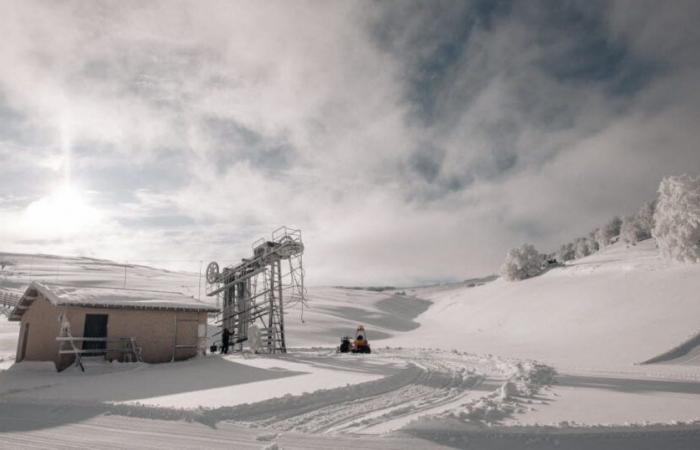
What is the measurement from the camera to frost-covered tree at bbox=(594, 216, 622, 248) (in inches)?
4072

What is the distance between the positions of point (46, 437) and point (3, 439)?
70cm

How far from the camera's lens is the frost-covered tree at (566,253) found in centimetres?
11597

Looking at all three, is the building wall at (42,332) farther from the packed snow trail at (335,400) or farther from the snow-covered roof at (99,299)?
the packed snow trail at (335,400)

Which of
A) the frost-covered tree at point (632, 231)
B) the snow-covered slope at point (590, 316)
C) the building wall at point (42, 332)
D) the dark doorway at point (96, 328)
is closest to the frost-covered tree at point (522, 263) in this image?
the snow-covered slope at point (590, 316)

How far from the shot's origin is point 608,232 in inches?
4171

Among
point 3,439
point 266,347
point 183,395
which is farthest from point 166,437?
point 266,347

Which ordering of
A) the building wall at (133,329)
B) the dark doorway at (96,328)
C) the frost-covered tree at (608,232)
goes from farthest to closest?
the frost-covered tree at (608,232) < the dark doorway at (96,328) < the building wall at (133,329)

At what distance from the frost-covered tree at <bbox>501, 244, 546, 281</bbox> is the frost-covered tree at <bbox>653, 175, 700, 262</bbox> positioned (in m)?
22.3

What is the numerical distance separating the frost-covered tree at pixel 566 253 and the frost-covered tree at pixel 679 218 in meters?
88.1

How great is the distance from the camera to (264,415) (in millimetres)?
9297

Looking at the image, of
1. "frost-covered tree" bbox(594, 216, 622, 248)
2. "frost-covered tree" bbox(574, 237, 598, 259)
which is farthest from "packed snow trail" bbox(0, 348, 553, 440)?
"frost-covered tree" bbox(574, 237, 598, 259)

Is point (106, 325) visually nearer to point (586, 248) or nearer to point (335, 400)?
point (335, 400)

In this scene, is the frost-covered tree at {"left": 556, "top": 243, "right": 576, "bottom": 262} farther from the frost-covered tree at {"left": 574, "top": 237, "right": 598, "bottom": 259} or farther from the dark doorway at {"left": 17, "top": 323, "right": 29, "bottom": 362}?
the dark doorway at {"left": 17, "top": 323, "right": 29, "bottom": 362}

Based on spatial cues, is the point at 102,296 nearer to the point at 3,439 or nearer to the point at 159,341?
the point at 159,341
